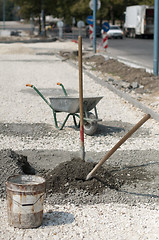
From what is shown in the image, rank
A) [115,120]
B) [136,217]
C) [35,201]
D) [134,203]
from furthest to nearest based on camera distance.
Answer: [115,120] < [134,203] < [136,217] < [35,201]

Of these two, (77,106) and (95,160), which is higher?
(77,106)

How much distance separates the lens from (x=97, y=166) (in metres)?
5.80

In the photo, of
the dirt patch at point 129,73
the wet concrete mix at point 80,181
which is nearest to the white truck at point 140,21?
the dirt patch at point 129,73

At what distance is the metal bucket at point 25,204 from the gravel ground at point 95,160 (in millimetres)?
81

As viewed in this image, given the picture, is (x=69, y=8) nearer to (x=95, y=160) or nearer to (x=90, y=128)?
(x=90, y=128)

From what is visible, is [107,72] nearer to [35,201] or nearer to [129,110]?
[129,110]

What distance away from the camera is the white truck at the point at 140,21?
2295 inches

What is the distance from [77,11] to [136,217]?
285 feet

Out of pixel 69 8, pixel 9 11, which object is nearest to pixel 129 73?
pixel 69 8

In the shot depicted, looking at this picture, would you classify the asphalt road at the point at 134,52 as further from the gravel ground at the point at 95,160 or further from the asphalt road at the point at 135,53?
the gravel ground at the point at 95,160

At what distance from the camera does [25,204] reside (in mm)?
4711

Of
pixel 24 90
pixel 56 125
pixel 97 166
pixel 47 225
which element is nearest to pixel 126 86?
pixel 24 90

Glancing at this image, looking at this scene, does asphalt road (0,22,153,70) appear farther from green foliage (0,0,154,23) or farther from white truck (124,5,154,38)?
green foliage (0,0,154,23)

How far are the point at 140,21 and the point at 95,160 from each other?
179 ft
